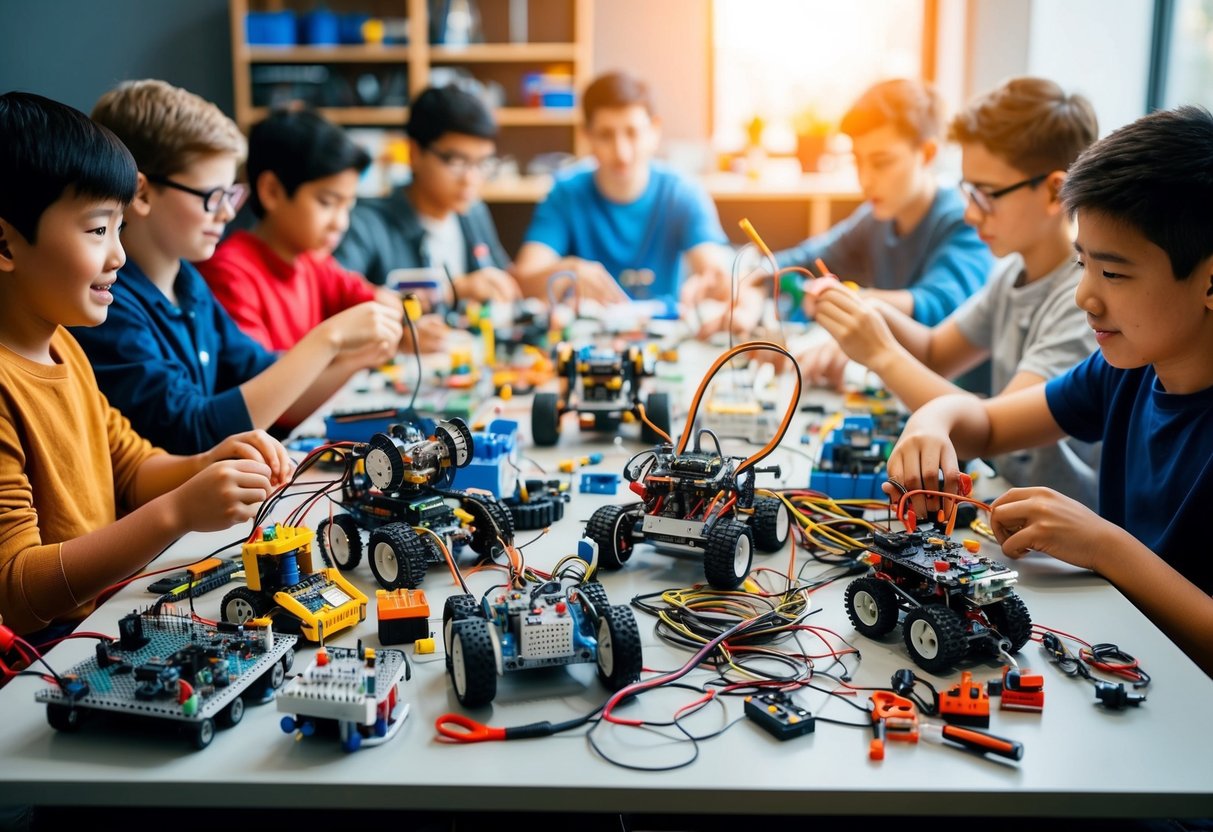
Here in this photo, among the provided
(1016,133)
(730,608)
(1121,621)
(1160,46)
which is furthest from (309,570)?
(1160,46)

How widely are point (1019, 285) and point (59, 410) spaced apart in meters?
1.82

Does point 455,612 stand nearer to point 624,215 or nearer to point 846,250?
point 846,250

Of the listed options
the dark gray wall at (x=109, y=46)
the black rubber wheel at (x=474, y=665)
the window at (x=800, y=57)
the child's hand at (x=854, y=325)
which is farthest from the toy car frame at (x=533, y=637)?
the window at (x=800, y=57)

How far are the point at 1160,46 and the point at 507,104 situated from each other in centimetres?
298

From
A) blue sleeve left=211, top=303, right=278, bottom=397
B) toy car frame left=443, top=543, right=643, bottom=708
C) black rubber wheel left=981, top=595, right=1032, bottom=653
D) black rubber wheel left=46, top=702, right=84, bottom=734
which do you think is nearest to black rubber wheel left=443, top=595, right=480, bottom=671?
toy car frame left=443, top=543, right=643, bottom=708

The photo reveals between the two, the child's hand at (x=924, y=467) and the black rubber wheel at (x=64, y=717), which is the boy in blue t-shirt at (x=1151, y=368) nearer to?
the child's hand at (x=924, y=467)

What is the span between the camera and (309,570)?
129 cm

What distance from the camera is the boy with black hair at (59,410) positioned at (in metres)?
1.27

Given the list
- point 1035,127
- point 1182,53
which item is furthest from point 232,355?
point 1182,53

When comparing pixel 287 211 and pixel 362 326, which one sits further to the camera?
pixel 287 211

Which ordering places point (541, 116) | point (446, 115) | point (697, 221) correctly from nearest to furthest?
point (446, 115)
point (697, 221)
point (541, 116)

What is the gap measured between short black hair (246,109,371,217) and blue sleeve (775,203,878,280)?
4.47 ft

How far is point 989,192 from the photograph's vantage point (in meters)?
2.12

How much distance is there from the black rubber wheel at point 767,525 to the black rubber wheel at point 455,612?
0.47 m
